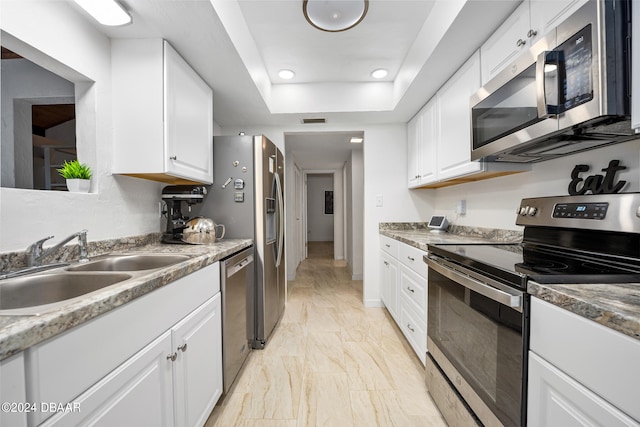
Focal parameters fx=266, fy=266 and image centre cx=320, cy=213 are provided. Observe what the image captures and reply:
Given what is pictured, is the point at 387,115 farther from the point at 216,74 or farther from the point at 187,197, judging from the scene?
the point at 187,197

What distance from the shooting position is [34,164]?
50.0 inches

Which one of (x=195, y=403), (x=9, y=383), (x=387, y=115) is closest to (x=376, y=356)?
(x=195, y=403)

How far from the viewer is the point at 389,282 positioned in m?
2.58

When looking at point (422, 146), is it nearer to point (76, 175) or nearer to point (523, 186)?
point (523, 186)

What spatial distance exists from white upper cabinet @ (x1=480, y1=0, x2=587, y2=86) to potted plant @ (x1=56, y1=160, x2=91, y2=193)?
2238 mm

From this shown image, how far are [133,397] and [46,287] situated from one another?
54 centimetres

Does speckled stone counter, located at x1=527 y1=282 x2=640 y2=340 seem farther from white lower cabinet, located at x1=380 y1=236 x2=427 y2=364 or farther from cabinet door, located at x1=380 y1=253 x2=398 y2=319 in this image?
cabinet door, located at x1=380 y1=253 x2=398 y2=319

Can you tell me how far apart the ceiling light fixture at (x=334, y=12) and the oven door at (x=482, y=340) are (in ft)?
4.85

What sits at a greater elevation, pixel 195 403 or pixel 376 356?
pixel 195 403

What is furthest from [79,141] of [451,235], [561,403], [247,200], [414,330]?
[451,235]

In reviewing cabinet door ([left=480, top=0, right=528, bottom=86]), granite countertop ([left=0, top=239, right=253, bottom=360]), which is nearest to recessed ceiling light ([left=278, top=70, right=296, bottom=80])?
Result: cabinet door ([left=480, top=0, right=528, bottom=86])

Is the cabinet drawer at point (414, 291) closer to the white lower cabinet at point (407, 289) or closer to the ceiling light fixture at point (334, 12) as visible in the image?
the white lower cabinet at point (407, 289)

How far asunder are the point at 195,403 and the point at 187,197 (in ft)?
3.89

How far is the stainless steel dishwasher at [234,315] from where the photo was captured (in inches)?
59.5
